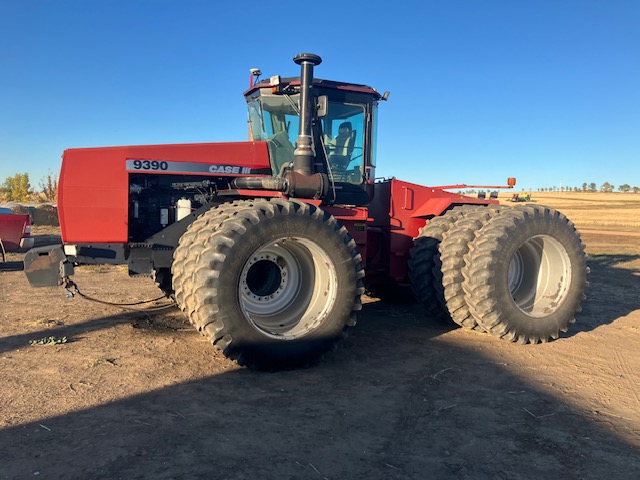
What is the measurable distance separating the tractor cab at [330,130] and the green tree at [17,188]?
33.5 meters

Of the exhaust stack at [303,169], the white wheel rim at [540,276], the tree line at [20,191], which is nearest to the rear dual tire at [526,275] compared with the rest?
the white wheel rim at [540,276]

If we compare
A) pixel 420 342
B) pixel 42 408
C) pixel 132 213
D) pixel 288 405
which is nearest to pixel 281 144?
pixel 132 213

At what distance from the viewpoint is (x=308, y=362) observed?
4.79 metres

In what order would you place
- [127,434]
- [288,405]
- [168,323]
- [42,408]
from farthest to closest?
[168,323] → [288,405] → [42,408] → [127,434]

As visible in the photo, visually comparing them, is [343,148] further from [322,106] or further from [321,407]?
[321,407]

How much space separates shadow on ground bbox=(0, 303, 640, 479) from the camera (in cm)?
298

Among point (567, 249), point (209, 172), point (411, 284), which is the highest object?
point (209, 172)

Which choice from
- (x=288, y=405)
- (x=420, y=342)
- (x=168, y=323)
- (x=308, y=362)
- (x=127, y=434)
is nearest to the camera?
(x=127, y=434)

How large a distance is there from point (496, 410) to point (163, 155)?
4.18 meters

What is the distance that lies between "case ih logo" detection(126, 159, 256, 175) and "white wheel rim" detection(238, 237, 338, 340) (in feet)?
3.98

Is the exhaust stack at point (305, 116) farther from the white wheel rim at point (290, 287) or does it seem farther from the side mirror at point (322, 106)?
the white wheel rim at point (290, 287)

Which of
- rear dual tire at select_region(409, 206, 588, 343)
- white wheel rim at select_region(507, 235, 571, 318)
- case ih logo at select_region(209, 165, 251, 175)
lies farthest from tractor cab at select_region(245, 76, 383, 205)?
white wheel rim at select_region(507, 235, 571, 318)

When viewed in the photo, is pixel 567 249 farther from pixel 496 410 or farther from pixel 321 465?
pixel 321 465

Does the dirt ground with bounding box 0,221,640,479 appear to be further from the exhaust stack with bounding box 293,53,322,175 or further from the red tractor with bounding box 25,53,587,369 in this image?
the exhaust stack with bounding box 293,53,322,175
